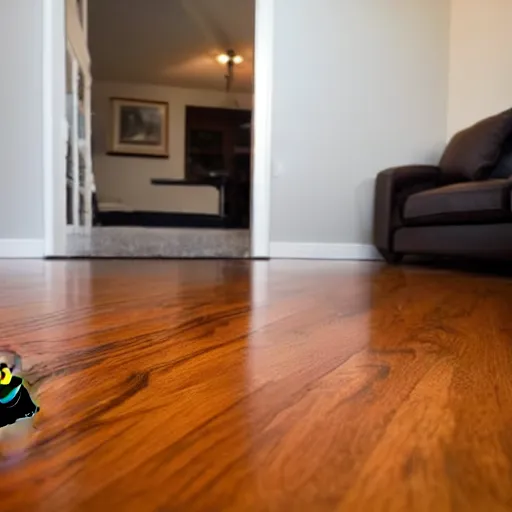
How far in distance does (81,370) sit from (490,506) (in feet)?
1.49

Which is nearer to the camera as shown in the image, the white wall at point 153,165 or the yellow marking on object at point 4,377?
the yellow marking on object at point 4,377

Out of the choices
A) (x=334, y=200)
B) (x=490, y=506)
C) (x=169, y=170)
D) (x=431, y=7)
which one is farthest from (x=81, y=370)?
(x=169, y=170)

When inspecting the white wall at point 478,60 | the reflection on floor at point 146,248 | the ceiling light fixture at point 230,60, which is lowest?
the reflection on floor at point 146,248

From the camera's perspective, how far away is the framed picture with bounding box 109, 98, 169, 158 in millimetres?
8258

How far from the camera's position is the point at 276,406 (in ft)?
1.73

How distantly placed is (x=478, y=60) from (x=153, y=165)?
18.7ft

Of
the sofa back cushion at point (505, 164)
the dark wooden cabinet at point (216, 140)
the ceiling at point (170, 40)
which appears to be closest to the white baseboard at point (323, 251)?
the sofa back cushion at point (505, 164)

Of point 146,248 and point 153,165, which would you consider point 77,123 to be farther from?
point 153,165

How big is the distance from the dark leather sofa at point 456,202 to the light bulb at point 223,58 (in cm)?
450

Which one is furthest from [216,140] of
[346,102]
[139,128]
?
[346,102]

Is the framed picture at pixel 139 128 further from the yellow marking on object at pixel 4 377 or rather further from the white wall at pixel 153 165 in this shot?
the yellow marking on object at pixel 4 377

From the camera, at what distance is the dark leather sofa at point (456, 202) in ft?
7.93

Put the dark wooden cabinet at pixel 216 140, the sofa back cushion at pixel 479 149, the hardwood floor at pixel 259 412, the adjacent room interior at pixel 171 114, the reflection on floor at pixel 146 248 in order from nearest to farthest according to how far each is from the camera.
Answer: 1. the hardwood floor at pixel 259 412
2. the sofa back cushion at pixel 479 149
3. the reflection on floor at pixel 146 248
4. the adjacent room interior at pixel 171 114
5. the dark wooden cabinet at pixel 216 140

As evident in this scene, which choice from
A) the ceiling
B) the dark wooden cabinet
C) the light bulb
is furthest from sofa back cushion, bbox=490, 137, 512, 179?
the dark wooden cabinet
